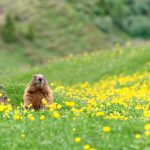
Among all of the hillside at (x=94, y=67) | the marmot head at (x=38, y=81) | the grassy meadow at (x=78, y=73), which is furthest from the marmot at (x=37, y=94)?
the hillside at (x=94, y=67)

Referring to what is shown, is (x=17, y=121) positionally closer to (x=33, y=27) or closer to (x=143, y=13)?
(x=33, y=27)

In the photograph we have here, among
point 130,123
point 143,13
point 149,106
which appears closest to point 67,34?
point 143,13

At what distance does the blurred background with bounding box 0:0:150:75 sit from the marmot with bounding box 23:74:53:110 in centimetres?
4779

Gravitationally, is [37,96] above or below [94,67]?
below

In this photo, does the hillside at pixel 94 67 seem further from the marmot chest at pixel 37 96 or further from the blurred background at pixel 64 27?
the blurred background at pixel 64 27

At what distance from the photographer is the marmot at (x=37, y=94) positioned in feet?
49.0

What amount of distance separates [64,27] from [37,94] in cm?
7165

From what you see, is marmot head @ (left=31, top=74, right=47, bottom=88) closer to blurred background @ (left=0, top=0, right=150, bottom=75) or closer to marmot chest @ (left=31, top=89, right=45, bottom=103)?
marmot chest @ (left=31, top=89, right=45, bottom=103)

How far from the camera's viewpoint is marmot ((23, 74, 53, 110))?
49.0 feet

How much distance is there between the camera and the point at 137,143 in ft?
34.2

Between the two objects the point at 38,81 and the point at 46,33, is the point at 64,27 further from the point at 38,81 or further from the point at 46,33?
the point at 38,81

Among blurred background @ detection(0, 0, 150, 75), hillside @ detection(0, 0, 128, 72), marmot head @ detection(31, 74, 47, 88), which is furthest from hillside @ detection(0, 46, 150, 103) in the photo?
hillside @ detection(0, 0, 128, 72)

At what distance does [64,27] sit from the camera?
86.2 m

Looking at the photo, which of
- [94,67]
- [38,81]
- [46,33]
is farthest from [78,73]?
[46,33]
